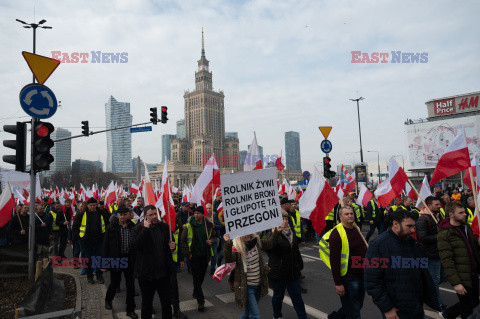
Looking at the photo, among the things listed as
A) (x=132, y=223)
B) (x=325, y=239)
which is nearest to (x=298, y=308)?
(x=325, y=239)

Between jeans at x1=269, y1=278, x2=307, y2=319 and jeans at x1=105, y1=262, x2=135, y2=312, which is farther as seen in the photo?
jeans at x1=105, y1=262, x2=135, y2=312

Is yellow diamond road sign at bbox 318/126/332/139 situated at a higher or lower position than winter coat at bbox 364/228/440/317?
higher

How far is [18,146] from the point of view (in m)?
6.73

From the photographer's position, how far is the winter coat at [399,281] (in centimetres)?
349

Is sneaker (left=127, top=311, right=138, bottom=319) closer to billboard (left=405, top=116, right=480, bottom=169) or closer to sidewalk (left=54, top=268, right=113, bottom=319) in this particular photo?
sidewalk (left=54, top=268, right=113, bottom=319)

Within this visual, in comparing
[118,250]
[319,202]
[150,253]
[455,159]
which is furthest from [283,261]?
[455,159]

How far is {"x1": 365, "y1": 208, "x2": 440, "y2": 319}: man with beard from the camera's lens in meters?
3.49

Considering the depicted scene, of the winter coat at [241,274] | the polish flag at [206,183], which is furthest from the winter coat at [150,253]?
the polish flag at [206,183]

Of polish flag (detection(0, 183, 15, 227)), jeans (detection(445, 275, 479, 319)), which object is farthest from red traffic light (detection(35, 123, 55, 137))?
jeans (detection(445, 275, 479, 319))

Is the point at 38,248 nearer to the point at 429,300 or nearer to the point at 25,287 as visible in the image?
the point at 25,287

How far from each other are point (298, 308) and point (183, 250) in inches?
94.3

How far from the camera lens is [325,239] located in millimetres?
4875

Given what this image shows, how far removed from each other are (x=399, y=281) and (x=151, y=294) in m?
3.25

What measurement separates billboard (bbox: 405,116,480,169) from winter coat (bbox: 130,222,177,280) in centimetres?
4581
